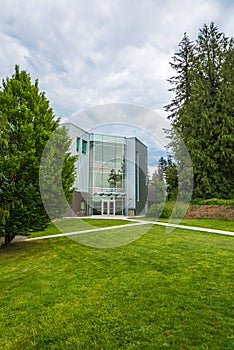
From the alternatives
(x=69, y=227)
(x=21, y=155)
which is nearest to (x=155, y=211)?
(x=69, y=227)

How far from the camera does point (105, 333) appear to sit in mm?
3320

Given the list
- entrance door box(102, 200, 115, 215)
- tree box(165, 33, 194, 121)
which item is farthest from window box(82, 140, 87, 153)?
tree box(165, 33, 194, 121)

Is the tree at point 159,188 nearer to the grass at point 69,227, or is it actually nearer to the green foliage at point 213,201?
the green foliage at point 213,201

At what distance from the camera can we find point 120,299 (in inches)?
173

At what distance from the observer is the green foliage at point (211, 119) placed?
2056cm

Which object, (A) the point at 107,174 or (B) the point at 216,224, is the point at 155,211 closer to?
(B) the point at 216,224

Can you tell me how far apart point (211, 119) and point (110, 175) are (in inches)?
477

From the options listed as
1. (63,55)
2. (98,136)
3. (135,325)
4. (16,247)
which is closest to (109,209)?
(98,136)

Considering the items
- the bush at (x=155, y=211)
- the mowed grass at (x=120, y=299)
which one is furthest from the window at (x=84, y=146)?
the mowed grass at (x=120, y=299)

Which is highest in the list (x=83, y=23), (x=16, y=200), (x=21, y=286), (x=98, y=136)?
(x=83, y=23)

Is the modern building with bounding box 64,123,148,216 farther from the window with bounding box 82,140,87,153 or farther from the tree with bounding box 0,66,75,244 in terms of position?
the tree with bounding box 0,66,75,244

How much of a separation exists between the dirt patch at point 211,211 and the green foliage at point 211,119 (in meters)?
2.35

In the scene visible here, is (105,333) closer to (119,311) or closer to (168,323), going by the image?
(119,311)

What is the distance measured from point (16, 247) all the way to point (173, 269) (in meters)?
6.36
